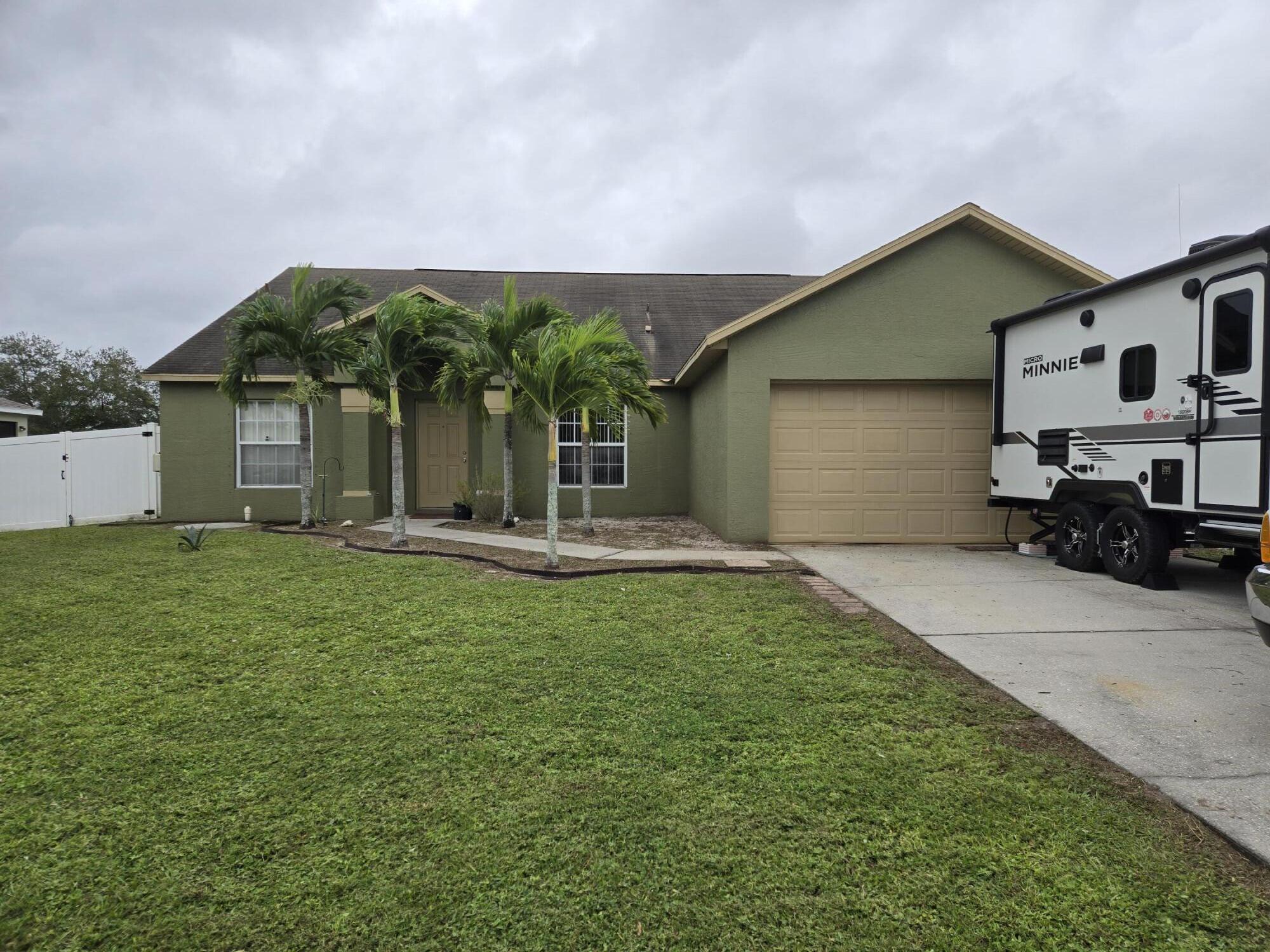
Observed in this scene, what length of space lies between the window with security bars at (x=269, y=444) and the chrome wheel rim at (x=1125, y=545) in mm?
14069

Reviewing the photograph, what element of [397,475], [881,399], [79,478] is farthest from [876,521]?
[79,478]

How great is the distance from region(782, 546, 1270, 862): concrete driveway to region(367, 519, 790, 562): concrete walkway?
914 mm

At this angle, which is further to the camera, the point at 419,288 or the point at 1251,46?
the point at 419,288

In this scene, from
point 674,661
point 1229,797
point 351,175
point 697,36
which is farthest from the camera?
point 351,175

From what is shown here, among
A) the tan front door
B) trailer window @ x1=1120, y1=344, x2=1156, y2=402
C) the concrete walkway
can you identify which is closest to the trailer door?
trailer window @ x1=1120, y1=344, x2=1156, y2=402

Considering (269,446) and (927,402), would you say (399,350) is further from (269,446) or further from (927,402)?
(927,402)

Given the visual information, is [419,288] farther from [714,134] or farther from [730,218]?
[730,218]

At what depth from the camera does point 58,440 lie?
1230 centimetres

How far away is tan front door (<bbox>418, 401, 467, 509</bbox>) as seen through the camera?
1361 cm

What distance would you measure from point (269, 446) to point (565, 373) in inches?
365

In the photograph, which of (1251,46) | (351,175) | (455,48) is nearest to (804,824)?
(1251,46)

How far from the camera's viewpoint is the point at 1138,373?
6.66m

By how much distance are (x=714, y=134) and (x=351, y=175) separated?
13.8m

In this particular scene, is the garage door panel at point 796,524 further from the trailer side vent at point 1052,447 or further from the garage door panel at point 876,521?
the trailer side vent at point 1052,447
